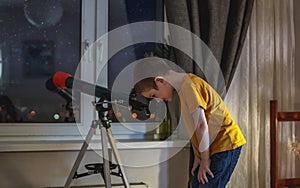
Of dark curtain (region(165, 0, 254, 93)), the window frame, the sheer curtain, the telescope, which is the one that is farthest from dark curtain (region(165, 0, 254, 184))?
the telescope

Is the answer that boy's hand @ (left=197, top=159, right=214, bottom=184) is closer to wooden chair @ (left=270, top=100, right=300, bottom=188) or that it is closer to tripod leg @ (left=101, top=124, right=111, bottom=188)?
tripod leg @ (left=101, top=124, right=111, bottom=188)

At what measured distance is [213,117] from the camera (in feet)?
6.75

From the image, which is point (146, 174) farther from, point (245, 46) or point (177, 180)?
point (245, 46)

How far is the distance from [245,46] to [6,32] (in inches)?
53.3

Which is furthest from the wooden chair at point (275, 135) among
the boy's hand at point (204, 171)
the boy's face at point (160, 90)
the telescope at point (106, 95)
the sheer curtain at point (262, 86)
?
the telescope at point (106, 95)

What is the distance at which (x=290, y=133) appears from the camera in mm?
2697

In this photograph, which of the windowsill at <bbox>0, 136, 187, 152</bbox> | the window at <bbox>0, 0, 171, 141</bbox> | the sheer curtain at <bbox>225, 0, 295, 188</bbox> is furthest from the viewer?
the sheer curtain at <bbox>225, 0, 295, 188</bbox>

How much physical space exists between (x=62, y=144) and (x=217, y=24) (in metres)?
Answer: 1.06

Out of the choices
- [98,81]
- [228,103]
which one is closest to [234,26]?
[228,103]

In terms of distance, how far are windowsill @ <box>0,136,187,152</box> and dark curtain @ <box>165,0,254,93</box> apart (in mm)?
436

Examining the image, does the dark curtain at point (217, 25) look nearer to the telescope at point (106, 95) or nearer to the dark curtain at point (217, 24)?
the dark curtain at point (217, 24)

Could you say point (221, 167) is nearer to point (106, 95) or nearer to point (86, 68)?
point (106, 95)

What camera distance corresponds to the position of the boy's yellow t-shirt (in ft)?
6.61

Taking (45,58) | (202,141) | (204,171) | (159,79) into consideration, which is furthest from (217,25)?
(45,58)
